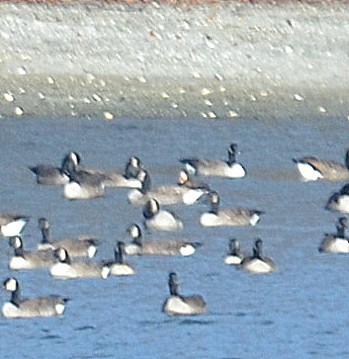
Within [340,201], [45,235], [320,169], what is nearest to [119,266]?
[45,235]

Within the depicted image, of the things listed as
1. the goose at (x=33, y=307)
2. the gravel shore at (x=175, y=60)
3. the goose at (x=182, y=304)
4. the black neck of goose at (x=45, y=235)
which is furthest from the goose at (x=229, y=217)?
the gravel shore at (x=175, y=60)

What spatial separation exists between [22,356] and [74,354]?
12.8 inches

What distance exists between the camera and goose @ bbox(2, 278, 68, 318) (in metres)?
15.4

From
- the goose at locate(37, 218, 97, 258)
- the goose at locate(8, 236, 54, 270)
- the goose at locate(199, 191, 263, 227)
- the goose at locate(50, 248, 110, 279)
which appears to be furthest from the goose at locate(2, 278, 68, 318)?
the goose at locate(199, 191, 263, 227)

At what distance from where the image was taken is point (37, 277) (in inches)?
656

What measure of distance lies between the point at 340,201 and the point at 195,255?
1.96 m

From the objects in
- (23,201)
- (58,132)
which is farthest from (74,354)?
(58,132)

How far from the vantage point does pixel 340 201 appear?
18.7 metres

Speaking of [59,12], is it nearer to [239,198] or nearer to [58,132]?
[58,132]

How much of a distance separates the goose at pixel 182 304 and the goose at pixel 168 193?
10.5 ft

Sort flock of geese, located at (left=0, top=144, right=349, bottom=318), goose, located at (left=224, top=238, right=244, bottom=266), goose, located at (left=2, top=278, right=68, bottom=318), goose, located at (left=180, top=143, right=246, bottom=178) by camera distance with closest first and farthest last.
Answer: goose, located at (left=2, top=278, right=68, bottom=318)
flock of geese, located at (left=0, top=144, right=349, bottom=318)
goose, located at (left=224, top=238, right=244, bottom=266)
goose, located at (left=180, top=143, right=246, bottom=178)

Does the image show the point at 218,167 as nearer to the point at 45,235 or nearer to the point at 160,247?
the point at 160,247

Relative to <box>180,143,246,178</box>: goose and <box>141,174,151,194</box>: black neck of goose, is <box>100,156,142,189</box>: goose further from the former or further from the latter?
<box>180,143,246,178</box>: goose

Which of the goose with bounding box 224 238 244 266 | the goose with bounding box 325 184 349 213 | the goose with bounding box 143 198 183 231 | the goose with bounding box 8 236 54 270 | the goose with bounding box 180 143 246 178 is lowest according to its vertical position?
the goose with bounding box 8 236 54 270
